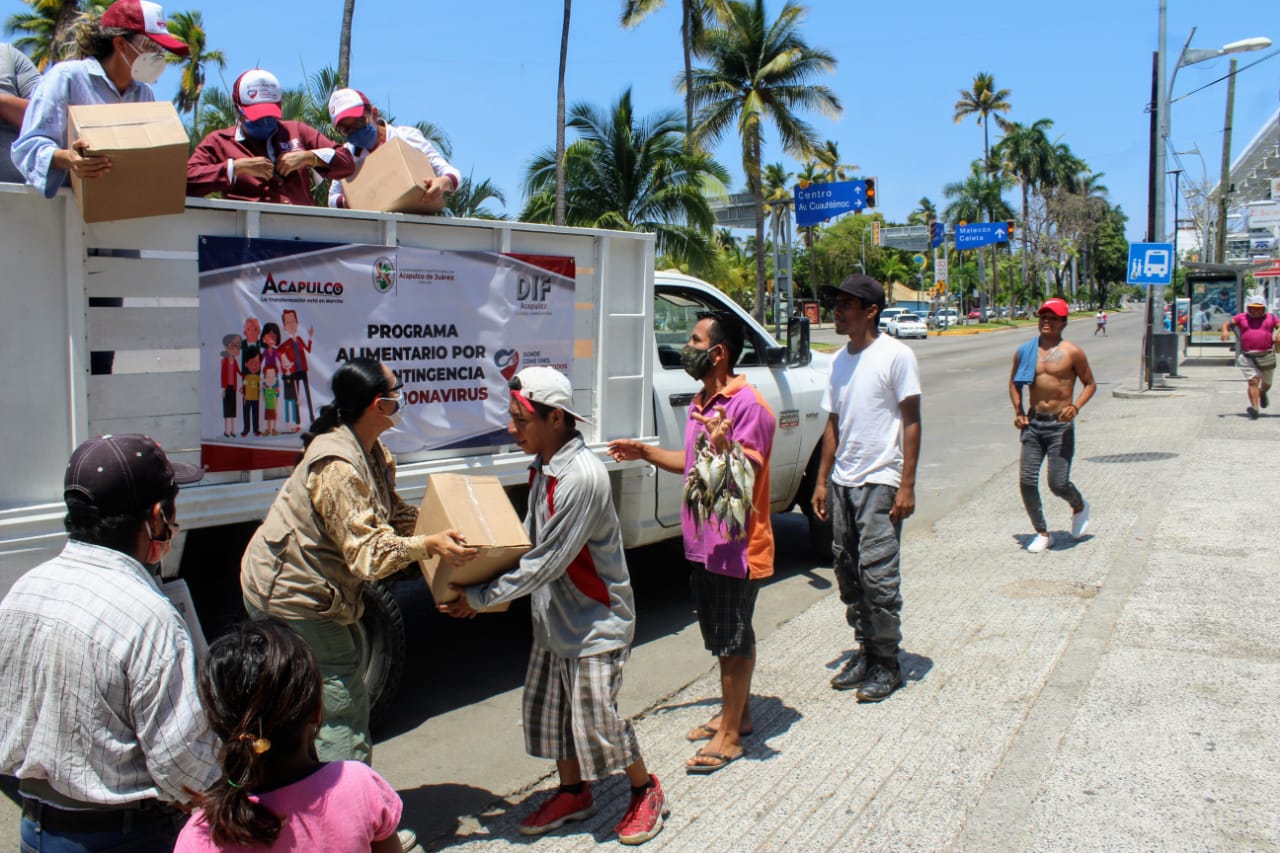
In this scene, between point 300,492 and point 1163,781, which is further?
point 1163,781

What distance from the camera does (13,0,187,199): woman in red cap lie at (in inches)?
135

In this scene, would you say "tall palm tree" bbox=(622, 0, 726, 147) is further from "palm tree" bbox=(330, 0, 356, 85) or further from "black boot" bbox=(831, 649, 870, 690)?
"black boot" bbox=(831, 649, 870, 690)

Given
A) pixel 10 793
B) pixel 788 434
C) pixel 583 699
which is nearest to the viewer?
pixel 10 793

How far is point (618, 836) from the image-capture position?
3594 mm

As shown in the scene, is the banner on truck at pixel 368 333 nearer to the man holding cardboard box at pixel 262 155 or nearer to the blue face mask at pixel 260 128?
the man holding cardboard box at pixel 262 155

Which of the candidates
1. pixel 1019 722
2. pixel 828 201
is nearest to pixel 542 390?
pixel 1019 722

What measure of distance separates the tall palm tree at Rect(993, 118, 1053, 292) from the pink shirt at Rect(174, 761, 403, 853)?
277 feet

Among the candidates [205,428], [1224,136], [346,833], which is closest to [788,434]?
[205,428]

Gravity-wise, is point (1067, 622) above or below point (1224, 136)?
below

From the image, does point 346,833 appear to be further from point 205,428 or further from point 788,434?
point 788,434

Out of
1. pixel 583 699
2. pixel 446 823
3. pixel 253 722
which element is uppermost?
pixel 253 722

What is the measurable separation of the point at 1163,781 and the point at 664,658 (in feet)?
8.11

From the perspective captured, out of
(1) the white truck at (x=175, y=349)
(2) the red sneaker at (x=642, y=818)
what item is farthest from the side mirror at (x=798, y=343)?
(2) the red sneaker at (x=642, y=818)

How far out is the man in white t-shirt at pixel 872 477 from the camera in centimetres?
473
